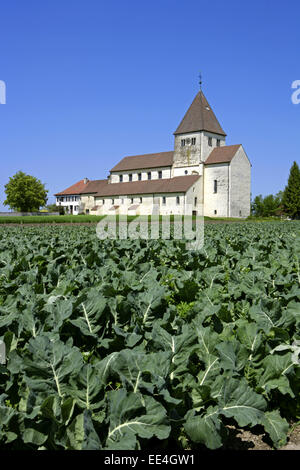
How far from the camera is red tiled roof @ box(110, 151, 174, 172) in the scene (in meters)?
77.5

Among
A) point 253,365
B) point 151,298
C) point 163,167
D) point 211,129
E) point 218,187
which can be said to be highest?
point 211,129

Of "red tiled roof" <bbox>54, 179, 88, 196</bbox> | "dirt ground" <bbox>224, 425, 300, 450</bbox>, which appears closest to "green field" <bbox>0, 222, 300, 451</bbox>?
"dirt ground" <bbox>224, 425, 300, 450</bbox>

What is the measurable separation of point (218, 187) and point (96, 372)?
222 feet

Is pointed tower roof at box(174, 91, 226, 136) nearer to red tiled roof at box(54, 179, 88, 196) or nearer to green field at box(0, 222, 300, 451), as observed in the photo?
red tiled roof at box(54, 179, 88, 196)

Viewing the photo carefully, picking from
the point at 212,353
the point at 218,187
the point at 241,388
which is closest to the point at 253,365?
the point at 212,353

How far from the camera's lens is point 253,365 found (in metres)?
2.55

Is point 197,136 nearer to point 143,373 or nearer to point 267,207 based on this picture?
point 267,207

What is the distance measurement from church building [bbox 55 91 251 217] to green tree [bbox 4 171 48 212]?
662 inches

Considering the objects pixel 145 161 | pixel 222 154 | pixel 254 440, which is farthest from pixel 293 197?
pixel 254 440

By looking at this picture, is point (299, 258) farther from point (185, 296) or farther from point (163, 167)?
point (163, 167)

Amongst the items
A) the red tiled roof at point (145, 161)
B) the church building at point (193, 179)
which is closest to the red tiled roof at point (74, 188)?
the red tiled roof at point (145, 161)

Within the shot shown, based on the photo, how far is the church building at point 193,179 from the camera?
67.5 meters

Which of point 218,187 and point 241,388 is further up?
point 218,187
